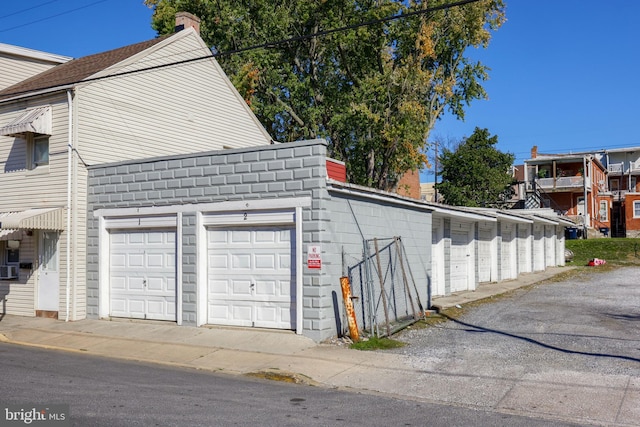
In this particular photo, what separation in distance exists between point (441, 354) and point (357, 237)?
3418mm

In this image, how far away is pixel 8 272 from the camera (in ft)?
57.0

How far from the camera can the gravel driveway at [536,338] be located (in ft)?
35.6

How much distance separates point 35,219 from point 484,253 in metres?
17.2

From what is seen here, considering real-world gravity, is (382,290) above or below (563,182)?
below

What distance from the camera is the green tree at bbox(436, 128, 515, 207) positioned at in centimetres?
5178

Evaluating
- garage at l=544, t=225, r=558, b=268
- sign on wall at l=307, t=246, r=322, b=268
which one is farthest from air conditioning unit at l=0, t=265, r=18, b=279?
garage at l=544, t=225, r=558, b=268

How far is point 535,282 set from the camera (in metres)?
27.1

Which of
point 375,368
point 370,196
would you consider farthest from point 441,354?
point 370,196

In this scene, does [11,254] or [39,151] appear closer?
[39,151]

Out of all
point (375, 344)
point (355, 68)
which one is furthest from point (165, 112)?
point (355, 68)

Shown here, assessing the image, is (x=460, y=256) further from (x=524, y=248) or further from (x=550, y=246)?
(x=550, y=246)

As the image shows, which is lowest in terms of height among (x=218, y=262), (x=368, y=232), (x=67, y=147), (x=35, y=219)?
(x=218, y=262)

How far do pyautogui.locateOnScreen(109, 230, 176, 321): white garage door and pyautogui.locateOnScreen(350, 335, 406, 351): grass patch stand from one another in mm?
4835

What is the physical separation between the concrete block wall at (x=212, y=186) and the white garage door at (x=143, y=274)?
1.68ft
